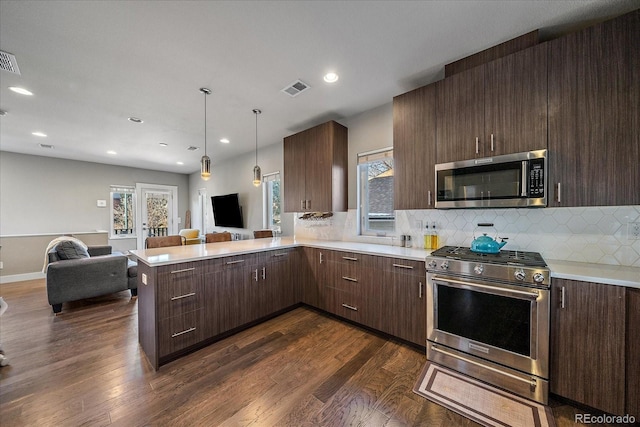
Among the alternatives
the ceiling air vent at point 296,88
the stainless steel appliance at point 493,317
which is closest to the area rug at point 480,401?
the stainless steel appliance at point 493,317

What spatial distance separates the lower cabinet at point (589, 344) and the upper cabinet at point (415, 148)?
1189 mm

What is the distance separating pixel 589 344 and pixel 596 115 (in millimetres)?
1534

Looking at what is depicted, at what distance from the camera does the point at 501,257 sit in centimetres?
189

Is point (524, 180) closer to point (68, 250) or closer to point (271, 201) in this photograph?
point (271, 201)

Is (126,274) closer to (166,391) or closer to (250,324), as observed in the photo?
(250,324)

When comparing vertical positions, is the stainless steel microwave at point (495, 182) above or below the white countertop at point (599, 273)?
above

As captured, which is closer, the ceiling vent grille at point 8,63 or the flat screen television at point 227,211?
the ceiling vent grille at point 8,63

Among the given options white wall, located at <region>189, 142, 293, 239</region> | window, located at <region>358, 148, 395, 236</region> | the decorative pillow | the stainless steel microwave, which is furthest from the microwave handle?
Answer: the decorative pillow

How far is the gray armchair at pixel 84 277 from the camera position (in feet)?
10.6

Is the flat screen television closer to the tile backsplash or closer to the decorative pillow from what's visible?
the decorative pillow

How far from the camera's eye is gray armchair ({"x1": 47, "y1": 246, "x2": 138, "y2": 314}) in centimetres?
323

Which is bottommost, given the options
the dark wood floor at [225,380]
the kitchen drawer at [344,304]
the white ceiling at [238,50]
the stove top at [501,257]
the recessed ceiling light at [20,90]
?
the dark wood floor at [225,380]

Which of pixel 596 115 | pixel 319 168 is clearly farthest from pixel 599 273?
pixel 319 168

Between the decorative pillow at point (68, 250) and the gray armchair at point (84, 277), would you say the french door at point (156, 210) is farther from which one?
the gray armchair at point (84, 277)
